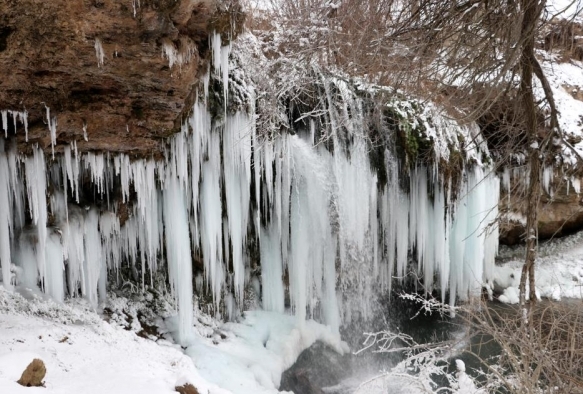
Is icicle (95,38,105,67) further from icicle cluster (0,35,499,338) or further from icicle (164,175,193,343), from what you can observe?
icicle (164,175,193,343)

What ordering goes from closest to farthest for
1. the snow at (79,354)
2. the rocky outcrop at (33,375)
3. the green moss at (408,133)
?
the rocky outcrop at (33,375)
the snow at (79,354)
the green moss at (408,133)

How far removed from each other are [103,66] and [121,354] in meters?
2.30

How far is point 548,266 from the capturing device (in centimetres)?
986

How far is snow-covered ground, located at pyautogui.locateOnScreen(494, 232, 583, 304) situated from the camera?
9094 millimetres

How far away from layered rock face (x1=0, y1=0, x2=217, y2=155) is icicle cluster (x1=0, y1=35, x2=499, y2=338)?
10.7 inches

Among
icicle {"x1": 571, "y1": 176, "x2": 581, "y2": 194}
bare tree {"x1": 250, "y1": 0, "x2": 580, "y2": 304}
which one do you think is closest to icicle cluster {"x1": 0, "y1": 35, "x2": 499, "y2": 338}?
bare tree {"x1": 250, "y1": 0, "x2": 580, "y2": 304}

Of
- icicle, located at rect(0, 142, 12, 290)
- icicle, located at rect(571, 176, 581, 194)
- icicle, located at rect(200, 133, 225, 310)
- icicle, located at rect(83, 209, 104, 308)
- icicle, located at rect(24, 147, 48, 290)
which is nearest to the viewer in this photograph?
icicle, located at rect(0, 142, 12, 290)

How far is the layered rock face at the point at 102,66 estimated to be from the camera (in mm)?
3205

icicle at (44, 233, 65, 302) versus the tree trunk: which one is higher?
the tree trunk

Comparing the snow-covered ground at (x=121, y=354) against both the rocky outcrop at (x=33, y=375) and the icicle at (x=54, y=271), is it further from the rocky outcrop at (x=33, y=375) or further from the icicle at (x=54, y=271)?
the icicle at (x=54, y=271)

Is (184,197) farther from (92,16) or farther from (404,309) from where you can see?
(404,309)

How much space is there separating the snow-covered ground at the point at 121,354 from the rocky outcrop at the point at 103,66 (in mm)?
1503

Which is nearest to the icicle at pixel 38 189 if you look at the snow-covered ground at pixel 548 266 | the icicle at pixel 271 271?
the icicle at pixel 271 271

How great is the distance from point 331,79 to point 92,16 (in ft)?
12.8
